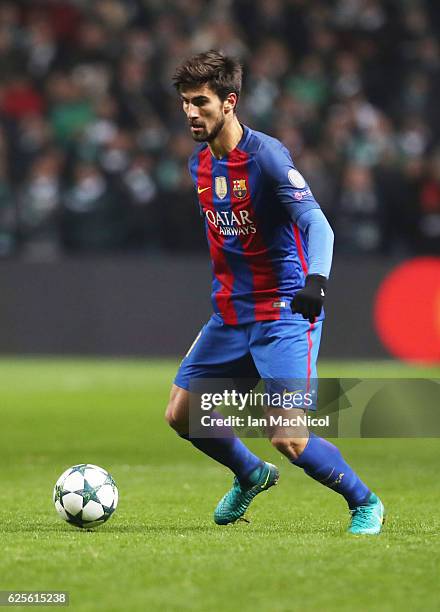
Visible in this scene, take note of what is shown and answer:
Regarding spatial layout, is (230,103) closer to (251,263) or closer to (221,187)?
(221,187)

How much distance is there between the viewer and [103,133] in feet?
53.9

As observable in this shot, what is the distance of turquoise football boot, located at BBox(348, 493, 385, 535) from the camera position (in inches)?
A: 226

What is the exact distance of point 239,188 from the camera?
19.4 feet

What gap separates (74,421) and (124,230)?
4.91m

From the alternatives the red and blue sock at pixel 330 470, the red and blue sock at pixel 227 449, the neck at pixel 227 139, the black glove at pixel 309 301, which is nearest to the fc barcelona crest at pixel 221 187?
the neck at pixel 227 139

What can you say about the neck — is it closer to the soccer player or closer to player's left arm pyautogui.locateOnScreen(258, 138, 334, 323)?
the soccer player

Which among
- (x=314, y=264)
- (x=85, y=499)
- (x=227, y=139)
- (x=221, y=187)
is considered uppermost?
(x=227, y=139)

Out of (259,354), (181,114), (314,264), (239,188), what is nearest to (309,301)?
(314,264)

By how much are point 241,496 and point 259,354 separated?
80 centimetres

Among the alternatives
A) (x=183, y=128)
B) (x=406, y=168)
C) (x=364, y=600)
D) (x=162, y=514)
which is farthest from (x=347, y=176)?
(x=364, y=600)

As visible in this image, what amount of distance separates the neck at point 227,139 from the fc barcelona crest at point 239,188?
150 millimetres

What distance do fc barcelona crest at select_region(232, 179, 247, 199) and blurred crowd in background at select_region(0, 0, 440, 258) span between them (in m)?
9.72

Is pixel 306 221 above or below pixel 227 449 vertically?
above

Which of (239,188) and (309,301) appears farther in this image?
(239,188)
